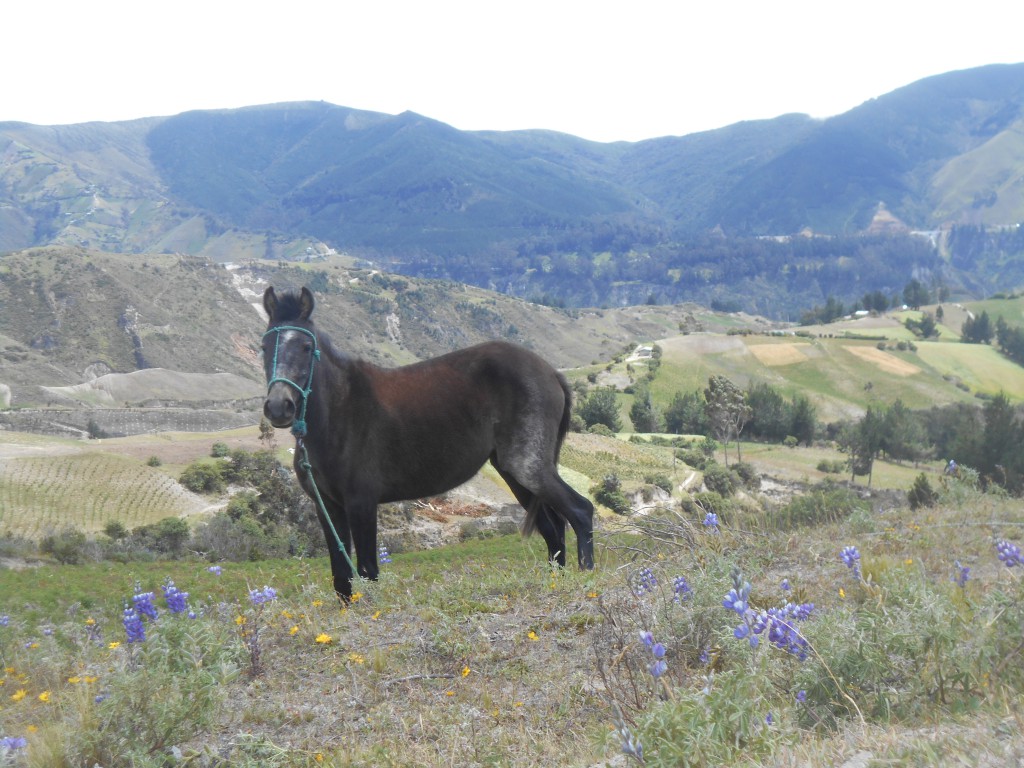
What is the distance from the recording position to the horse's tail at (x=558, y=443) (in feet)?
28.3

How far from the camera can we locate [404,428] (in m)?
8.00

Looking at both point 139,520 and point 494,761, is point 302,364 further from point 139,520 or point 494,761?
point 139,520

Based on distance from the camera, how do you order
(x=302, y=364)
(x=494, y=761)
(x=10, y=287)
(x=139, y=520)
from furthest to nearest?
1. (x=10, y=287)
2. (x=139, y=520)
3. (x=302, y=364)
4. (x=494, y=761)

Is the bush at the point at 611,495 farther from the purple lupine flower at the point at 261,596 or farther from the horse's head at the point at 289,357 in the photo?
the purple lupine flower at the point at 261,596

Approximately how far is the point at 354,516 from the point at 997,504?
8.90 m

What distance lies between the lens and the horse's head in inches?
269

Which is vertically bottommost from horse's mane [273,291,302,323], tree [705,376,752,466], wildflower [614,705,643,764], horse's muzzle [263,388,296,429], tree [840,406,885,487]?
tree [840,406,885,487]

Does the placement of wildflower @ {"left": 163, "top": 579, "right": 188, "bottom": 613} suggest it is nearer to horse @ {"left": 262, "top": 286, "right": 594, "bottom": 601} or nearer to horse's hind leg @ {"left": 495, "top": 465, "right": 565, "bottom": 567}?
horse @ {"left": 262, "top": 286, "right": 594, "bottom": 601}

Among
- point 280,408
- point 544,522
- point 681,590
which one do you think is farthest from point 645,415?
point 681,590

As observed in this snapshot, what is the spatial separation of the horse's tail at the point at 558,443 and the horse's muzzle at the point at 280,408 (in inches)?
113

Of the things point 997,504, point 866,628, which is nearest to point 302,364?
point 866,628

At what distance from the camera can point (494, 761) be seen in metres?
3.66

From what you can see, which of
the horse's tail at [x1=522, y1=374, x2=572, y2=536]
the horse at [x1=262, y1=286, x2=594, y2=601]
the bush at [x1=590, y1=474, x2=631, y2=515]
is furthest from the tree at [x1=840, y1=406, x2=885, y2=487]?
the horse at [x1=262, y1=286, x2=594, y2=601]

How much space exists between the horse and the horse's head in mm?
10
